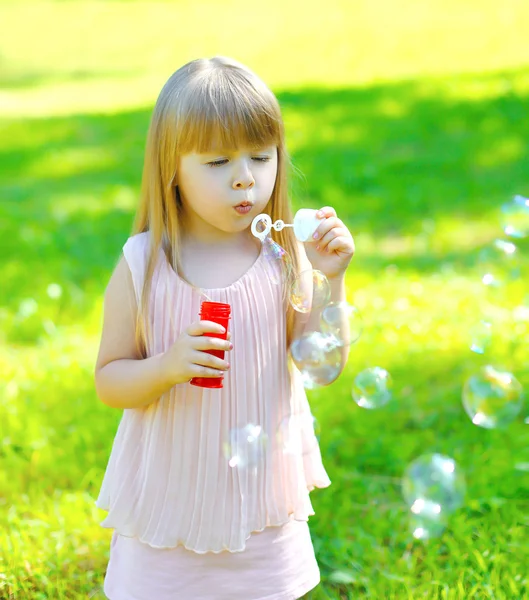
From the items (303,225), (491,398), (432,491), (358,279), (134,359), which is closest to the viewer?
(303,225)

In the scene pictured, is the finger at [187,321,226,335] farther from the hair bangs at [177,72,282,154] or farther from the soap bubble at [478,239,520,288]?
the soap bubble at [478,239,520,288]

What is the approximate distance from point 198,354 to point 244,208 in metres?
0.30

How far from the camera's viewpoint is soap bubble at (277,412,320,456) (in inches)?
82.2

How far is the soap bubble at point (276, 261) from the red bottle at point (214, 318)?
28 centimetres

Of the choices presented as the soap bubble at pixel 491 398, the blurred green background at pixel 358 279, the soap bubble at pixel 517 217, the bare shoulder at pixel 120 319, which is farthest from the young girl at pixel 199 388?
the soap bubble at pixel 517 217

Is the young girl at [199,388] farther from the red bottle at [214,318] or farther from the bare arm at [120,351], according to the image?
the red bottle at [214,318]

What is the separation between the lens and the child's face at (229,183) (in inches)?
74.3

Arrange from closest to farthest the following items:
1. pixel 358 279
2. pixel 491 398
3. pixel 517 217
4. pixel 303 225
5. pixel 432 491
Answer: pixel 303 225 < pixel 432 491 < pixel 491 398 < pixel 517 217 < pixel 358 279

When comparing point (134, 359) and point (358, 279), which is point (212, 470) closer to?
point (134, 359)

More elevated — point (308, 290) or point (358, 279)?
point (358, 279)

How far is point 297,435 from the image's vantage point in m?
2.13

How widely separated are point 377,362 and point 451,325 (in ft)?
1.55

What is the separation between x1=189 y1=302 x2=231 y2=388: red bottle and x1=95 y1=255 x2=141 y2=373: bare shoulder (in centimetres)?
25

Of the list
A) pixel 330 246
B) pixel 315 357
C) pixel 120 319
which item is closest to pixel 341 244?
pixel 330 246
